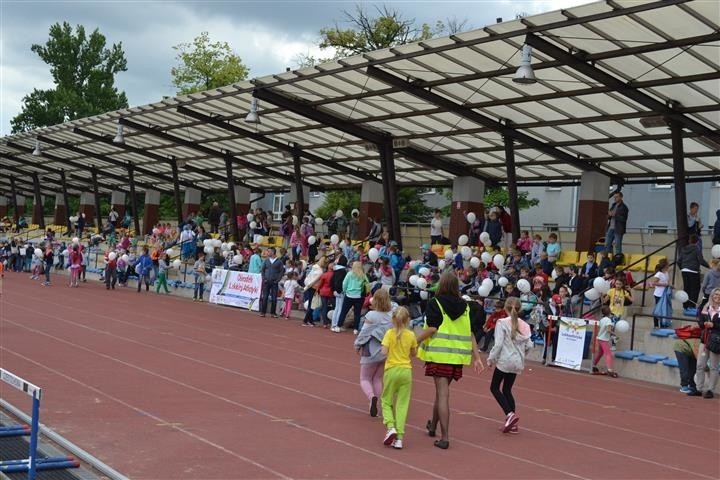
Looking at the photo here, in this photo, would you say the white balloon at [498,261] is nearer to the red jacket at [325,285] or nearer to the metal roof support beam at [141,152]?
the red jacket at [325,285]

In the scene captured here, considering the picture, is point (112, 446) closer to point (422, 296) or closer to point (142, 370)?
point (142, 370)

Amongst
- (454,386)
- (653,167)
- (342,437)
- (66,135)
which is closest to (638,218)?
(653,167)

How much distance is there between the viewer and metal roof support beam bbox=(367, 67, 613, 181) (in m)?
22.5

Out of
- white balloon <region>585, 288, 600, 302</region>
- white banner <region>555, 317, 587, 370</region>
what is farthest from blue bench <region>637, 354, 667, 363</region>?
white balloon <region>585, 288, 600, 302</region>

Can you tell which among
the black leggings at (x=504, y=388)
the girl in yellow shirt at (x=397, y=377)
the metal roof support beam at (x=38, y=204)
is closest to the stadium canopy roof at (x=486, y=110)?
the black leggings at (x=504, y=388)

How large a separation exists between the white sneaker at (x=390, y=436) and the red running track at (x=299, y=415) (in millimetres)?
160

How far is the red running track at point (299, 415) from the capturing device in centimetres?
854

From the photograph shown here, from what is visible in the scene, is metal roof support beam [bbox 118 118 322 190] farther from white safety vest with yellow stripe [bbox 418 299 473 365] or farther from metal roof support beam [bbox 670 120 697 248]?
white safety vest with yellow stripe [bbox 418 299 473 365]

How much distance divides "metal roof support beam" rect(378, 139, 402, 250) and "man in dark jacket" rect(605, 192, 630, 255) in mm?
8008

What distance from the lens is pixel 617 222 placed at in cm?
2328

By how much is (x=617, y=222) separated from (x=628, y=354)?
6.89 m

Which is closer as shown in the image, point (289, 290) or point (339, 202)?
point (289, 290)

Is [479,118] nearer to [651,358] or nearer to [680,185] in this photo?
[680,185]

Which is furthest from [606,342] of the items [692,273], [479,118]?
[479,118]
